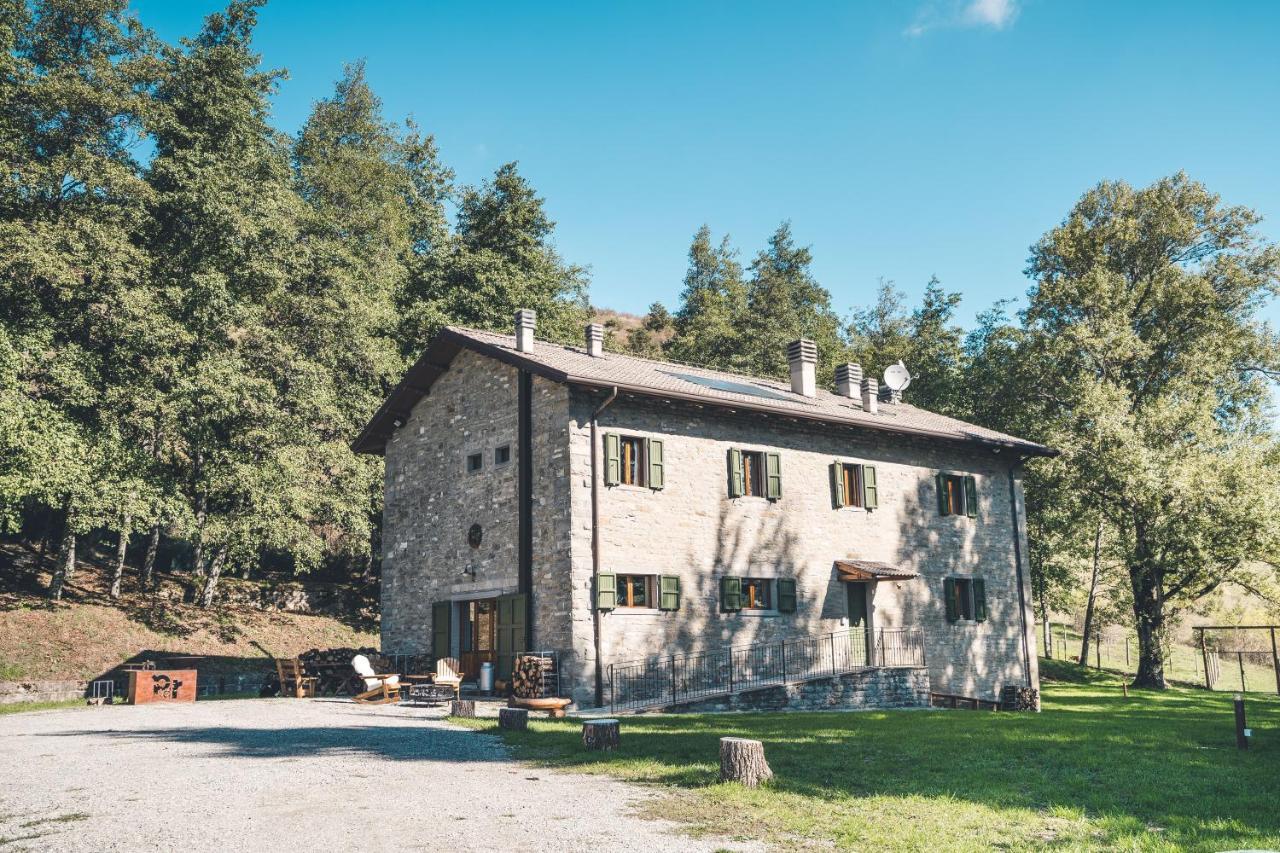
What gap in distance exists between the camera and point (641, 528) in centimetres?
1802

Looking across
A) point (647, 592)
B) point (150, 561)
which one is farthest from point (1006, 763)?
point (150, 561)

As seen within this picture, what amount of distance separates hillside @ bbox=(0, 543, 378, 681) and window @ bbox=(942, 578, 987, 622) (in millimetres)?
17043

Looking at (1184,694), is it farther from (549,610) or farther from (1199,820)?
(1199,820)

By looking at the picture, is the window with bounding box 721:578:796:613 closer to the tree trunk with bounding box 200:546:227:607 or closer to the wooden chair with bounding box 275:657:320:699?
the wooden chair with bounding box 275:657:320:699

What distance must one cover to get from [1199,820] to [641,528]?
1180 cm

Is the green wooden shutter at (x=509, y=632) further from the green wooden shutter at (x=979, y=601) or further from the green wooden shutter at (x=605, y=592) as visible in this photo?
the green wooden shutter at (x=979, y=601)

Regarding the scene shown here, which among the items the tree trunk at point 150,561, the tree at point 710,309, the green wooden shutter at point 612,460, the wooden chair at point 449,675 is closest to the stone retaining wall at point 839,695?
the wooden chair at point 449,675

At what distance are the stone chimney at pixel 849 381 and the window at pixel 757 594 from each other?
7420mm

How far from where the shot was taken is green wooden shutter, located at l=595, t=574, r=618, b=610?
16969 mm

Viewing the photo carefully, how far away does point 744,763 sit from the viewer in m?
8.07

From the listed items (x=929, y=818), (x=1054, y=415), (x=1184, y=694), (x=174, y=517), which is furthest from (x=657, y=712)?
(x=1054, y=415)

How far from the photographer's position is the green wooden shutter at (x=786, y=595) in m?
19.5

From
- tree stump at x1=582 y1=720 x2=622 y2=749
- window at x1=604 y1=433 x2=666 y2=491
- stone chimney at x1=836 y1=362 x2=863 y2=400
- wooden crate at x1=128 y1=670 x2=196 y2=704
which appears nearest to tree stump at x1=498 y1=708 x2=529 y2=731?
tree stump at x1=582 y1=720 x2=622 y2=749

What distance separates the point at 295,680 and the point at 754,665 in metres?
9.12
